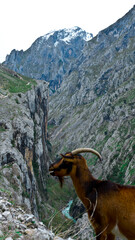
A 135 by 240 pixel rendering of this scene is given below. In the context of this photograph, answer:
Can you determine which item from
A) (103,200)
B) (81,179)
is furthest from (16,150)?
(103,200)

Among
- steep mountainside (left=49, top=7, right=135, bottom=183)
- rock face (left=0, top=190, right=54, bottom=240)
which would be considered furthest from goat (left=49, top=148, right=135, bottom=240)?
steep mountainside (left=49, top=7, right=135, bottom=183)

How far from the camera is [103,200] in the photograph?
487cm

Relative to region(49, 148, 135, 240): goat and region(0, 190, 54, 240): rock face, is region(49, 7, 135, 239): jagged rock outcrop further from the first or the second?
region(49, 148, 135, 240): goat

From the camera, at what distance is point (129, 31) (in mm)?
157500

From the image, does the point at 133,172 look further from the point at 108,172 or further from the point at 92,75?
A: the point at 92,75

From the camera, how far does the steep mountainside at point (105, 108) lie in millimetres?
68500

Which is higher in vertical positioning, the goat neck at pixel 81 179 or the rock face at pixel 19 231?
the goat neck at pixel 81 179

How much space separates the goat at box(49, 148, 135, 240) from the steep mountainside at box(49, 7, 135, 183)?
138 feet

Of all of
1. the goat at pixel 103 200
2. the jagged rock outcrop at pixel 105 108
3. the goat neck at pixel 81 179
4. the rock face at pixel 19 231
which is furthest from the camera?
the jagged rock outcrop at pixel 105 108

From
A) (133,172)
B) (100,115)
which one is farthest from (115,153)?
(100,115)

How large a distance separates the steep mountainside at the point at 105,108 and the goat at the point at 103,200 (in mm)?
42187

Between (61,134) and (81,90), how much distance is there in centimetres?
4478

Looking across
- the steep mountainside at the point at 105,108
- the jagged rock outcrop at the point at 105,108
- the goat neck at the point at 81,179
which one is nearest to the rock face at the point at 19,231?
the goat neck at the point at 81,179

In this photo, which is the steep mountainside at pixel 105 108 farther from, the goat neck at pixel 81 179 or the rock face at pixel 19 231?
the goat neck at pixel 81 179
